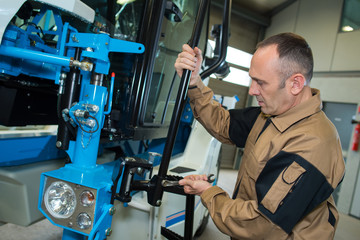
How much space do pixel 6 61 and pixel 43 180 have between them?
0.61m

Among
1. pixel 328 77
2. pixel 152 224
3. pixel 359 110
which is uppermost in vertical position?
pixel 328 77

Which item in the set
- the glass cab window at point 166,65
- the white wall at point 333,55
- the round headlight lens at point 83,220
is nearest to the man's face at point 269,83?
the glass cab window at point 166,65

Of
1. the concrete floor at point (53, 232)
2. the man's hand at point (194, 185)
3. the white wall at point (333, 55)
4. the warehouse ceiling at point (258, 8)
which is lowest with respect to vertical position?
the concrete floor at point (53, 232)

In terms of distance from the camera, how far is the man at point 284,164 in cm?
97

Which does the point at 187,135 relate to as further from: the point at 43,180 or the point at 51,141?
the point at 43,180

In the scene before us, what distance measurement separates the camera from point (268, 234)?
3.32 ft

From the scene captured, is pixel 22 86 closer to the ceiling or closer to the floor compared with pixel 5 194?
closer to the ceiling

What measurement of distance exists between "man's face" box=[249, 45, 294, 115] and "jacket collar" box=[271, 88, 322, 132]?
61 mm

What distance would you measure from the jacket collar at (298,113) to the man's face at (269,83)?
0.20 feet

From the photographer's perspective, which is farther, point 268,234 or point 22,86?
point 22,86

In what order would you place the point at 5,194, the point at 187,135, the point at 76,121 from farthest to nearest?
1. the point at 187,135
2. the point at 5,194
3. the point at 76,121

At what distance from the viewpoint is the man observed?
3.17 feet

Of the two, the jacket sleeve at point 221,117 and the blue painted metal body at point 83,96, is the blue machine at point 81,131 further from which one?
the jacket sleeve at point 221,117

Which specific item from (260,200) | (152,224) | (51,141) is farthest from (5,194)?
(260,200)
